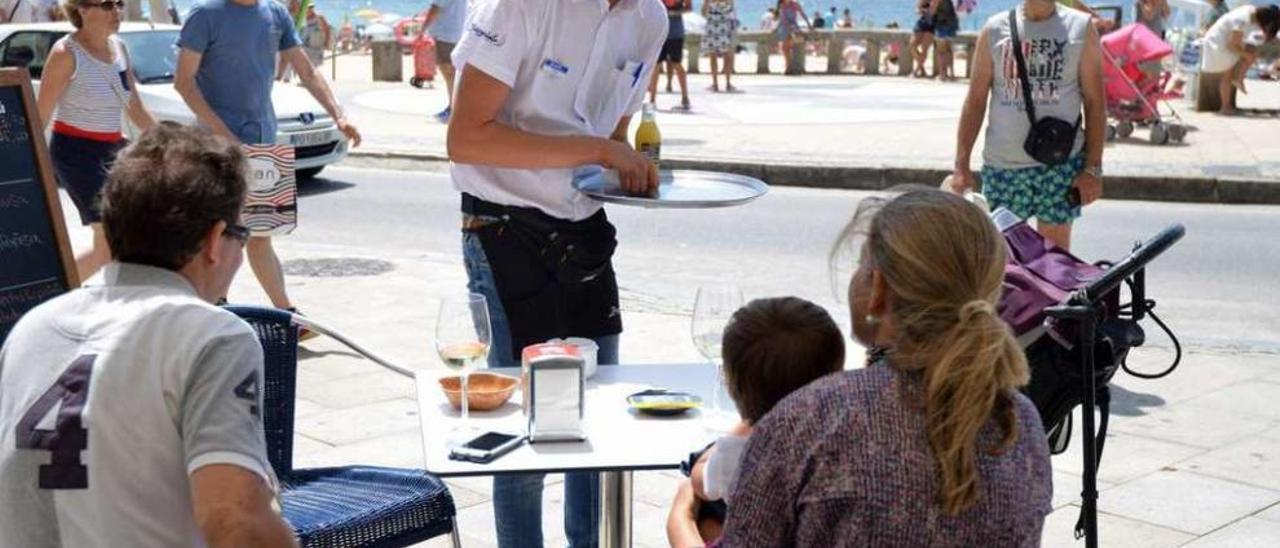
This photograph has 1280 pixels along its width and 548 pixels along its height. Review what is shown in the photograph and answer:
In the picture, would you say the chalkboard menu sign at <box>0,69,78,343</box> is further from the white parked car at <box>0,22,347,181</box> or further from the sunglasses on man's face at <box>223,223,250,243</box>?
the white parked car at <box>0,22,347,181</box>

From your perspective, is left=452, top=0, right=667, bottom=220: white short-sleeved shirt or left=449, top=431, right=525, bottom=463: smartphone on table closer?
left=449, top=431, right=525, bottom=463: smartphone on table

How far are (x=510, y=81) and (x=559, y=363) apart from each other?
3.11ft

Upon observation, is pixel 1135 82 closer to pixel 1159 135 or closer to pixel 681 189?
pixel 1159 135

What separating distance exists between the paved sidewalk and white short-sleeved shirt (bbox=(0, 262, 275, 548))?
11.7 m

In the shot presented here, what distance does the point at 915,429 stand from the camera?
2490 mm

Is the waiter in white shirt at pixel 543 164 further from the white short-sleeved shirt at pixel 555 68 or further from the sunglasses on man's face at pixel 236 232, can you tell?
the sunglasses on man's face at pixel 236 232

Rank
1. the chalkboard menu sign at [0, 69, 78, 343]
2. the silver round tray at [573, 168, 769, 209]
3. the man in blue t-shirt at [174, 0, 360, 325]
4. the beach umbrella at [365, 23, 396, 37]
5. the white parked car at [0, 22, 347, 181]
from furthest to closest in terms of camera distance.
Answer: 1. the beach umbrella at [365, 23, 396, 37]
2. the white parked car at [0, 22, 347, 181]
3. the man in blue t-shirt at [174, 0, 360, 325]
4. the chalkboard menu sign at [0, 69, 78, 343]
5. the silver round tray at [573, 168, 769, 209]

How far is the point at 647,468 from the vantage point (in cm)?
333

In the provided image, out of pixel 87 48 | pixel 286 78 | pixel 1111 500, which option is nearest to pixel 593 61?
pixel 1111 500

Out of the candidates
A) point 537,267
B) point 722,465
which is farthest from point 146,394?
point 537,267

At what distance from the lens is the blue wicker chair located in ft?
12.6

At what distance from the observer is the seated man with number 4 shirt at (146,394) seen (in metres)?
2.65

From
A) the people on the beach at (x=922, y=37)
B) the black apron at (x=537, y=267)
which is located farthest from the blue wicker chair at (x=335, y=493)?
the people on the beach at (x=922, y=37)

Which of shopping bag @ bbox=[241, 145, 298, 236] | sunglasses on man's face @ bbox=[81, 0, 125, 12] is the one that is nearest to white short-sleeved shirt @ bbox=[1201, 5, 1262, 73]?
shopping bag @ bbox=[241, 145, 298, 236]
